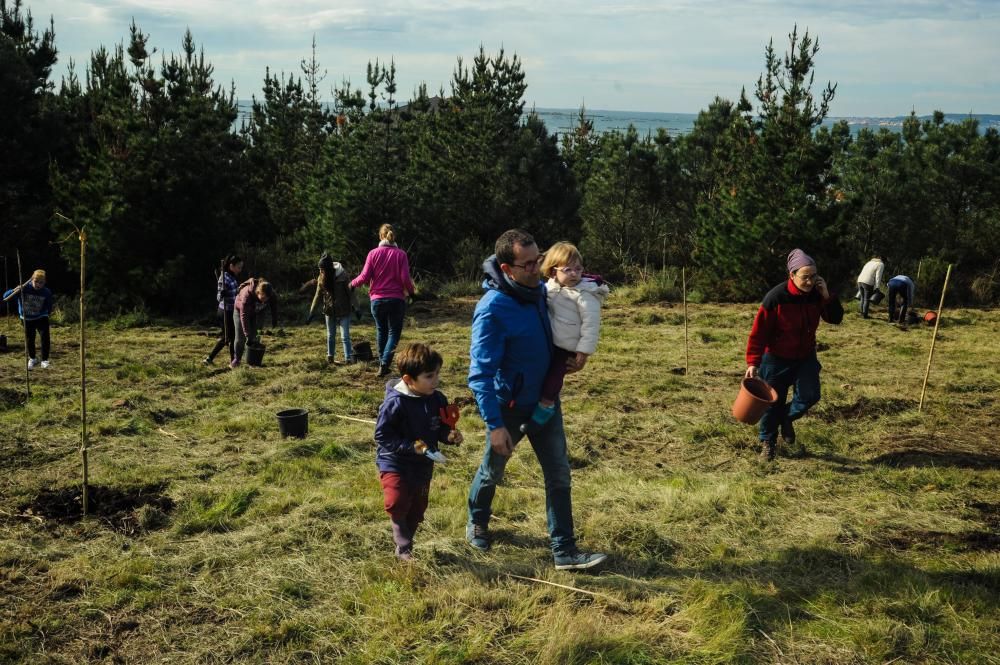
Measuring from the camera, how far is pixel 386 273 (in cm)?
912

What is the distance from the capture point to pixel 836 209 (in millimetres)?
16875

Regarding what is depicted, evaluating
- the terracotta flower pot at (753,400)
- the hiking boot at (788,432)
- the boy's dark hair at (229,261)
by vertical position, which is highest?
the boy's dark hair at (229,261)

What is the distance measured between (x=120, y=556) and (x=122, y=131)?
486 inches

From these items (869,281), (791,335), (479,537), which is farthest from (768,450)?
(869,281)

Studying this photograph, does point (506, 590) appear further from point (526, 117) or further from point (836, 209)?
point (526, 117)

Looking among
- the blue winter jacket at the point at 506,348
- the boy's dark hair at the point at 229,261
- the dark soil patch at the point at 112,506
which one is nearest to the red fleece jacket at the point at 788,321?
the blue winter jacket at the point at 506,348

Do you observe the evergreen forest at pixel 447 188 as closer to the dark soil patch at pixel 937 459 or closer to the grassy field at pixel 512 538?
the grassy field at pixel 512 538

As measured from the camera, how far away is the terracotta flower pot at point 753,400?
6.07m

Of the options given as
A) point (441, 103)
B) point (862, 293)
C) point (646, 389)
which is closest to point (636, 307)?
point (862, 293)

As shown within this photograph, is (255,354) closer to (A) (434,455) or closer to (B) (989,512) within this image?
(A) (434,455)

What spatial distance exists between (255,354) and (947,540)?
799 cm

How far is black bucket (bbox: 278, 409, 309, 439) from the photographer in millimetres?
7145

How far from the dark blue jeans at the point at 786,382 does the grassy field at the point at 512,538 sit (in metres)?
0.38

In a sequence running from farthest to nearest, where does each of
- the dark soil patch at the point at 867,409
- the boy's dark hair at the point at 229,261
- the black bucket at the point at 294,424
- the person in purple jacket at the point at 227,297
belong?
the person in purple jacket at the point at 227,297, the boy's dark hair at the point at 229,261, the dark soil patch at the point at 867,409, the black bucket at the point at 294,424
